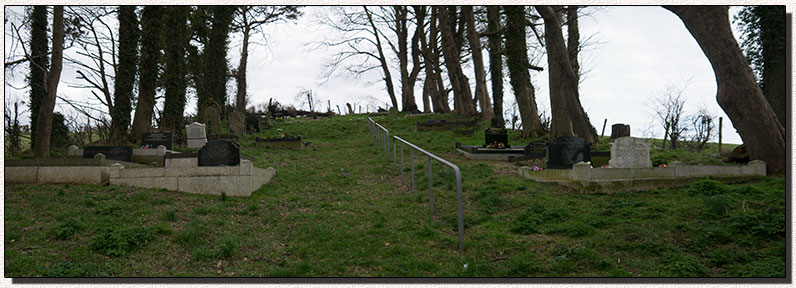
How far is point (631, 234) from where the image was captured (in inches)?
177

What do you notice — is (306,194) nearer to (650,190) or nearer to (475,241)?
(475,241)

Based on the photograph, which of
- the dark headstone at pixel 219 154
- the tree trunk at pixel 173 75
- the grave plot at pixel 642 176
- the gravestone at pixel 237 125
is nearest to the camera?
the grave plot at pixel 642 176

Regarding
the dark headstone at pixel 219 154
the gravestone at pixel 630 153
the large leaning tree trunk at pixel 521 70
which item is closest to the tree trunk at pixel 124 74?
the dark headstone at pixel 219 154

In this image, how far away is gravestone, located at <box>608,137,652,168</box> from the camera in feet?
25.4

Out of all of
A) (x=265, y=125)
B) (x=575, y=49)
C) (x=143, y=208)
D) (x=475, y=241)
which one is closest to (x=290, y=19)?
(x=265, y=125)

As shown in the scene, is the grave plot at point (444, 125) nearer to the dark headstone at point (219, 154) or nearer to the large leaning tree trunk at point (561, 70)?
the large leaning tree trunk at point (561, 70)

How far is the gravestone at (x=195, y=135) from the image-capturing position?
1419cm

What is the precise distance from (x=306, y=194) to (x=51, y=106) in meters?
5.27

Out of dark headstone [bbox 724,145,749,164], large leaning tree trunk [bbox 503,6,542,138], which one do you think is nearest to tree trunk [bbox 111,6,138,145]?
large leaning tree trunk [bbox 503,6,542,138]

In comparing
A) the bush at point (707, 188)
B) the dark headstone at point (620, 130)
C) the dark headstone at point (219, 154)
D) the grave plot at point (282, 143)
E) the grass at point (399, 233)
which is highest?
the dark headstone at point (620, 130)

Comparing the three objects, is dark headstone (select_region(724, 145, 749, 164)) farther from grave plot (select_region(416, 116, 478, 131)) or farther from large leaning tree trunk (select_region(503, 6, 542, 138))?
grave plot (select_region(416, 116, 478, 131))

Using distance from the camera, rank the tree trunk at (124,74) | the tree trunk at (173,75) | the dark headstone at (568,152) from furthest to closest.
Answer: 1. the tree trunk at (173,75)
2. the tree trunk at (124,74)
3. the dark headstone at (568,152)

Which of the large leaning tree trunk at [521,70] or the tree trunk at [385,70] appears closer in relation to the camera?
the large leaning tree trunk at [521,70]

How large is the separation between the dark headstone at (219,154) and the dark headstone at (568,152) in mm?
5917
